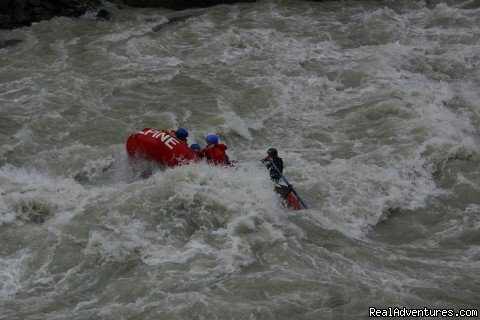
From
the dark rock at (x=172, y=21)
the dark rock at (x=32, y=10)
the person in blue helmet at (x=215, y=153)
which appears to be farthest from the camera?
the dark rock at (x=172, y=21)

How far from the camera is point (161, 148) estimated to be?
8039 mm

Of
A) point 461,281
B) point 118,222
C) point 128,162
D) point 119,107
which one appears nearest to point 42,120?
point 119,107

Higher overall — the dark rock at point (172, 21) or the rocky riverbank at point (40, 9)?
the rocky riverbank at point (40, 9)

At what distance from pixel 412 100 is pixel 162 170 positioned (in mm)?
5244

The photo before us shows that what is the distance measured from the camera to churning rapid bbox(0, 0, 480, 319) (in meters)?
5.64

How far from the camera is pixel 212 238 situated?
645 centimetres

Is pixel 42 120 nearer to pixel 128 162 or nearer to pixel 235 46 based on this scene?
pixel 128 162

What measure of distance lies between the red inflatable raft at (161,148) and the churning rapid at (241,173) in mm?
212

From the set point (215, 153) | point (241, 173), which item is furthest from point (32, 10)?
point (241, 173)

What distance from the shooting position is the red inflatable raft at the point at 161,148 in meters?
7.96

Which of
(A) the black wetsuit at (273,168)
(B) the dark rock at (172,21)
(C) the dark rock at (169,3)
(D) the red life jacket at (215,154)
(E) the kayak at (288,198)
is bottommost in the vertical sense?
(E) the kayak at (288,198)

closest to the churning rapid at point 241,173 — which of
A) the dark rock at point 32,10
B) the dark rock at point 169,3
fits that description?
the dark rock at point 32,10

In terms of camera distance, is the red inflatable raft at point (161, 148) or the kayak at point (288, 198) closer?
the kayak at point (288, 198)

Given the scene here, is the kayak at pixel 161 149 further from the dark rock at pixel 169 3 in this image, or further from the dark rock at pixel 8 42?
the dark rock at pixel 169 3
